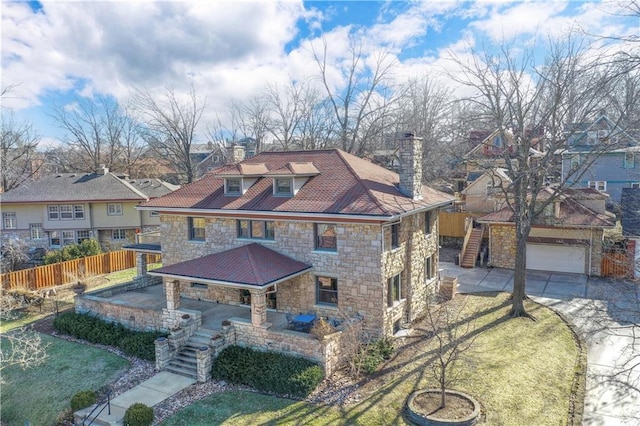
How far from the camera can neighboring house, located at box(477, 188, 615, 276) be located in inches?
972

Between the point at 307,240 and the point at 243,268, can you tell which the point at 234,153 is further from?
the point at 243,268

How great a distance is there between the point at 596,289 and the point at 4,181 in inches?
2073

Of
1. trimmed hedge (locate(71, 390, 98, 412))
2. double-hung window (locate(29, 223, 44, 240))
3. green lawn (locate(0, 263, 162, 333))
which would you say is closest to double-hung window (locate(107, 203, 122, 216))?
double-hung window (locate(29, 223, 44, 240))

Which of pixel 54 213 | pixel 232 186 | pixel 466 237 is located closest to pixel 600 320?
pixel 232 186

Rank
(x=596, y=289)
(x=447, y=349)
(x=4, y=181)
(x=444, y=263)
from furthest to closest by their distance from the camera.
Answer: (x=4, y=181) < (x=444, y=263) < (x=596, y=289) < (x=447, y=349)

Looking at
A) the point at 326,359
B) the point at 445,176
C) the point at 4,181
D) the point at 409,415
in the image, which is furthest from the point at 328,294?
the point at 4,181

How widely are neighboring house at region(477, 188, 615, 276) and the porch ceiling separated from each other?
51.1ft

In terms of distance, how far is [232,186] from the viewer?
19.9 m

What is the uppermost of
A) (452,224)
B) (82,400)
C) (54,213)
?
(54,213)

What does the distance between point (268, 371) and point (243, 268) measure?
3.95 m

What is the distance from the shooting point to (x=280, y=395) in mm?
13398

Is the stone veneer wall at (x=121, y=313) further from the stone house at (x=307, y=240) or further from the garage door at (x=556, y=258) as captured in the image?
the garage door at (x=556, y=258)

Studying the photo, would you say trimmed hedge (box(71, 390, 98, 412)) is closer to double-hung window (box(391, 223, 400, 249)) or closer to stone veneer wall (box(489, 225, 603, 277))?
double-hung window (box(391, 223, 400, 249))

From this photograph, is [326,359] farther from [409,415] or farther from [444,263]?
[444,263]
